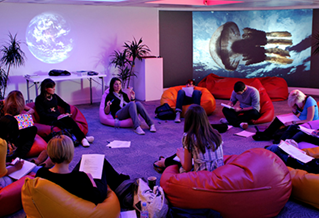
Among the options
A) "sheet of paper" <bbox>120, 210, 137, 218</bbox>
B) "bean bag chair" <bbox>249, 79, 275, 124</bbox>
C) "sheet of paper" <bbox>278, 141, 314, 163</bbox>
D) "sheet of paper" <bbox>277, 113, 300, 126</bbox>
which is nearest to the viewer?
"sheet of paper" <bbox>120, 210, 137, 218</bbox>

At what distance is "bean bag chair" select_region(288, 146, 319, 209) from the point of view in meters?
3.06

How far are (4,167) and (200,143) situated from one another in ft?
6.12

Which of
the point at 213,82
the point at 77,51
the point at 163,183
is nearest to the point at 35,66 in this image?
the point at 77,51

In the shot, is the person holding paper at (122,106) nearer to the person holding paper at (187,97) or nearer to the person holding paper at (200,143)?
the person holding paper at (187,97)

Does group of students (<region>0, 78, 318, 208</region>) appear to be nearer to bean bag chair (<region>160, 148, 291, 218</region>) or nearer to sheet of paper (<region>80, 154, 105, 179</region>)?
sheet of paper (<region>80, 154, 105, 179</region>)

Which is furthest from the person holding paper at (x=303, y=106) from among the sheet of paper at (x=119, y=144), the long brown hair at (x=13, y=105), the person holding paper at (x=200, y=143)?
the long brown hair at (x=13, y=105)

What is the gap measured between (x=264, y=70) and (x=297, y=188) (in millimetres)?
7474

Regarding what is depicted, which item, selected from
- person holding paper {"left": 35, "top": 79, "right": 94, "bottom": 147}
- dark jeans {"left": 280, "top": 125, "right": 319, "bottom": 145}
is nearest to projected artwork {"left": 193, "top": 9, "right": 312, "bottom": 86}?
dark jeans {"left": 280, "top": 125, "right": 319, "bottom": 145}

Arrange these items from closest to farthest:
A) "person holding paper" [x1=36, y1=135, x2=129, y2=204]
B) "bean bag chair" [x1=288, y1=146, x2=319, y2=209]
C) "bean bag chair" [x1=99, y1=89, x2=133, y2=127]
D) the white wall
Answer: "person holding paper" [x1=36, y1=135, x2=129, y2=204] < "bean bag chair" [x1=288, y1=146, x2=319, y2=209] < "bean bag chair" [x1=99, y1=89, x2=133, y2=127] < the white wall

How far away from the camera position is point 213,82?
9.29 metres

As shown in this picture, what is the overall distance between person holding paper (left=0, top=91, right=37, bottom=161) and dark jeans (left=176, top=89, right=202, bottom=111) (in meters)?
3.15

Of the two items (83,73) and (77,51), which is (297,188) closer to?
(83,73)

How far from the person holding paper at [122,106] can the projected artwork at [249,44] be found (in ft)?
14.9

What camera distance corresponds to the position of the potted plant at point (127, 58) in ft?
27.6
